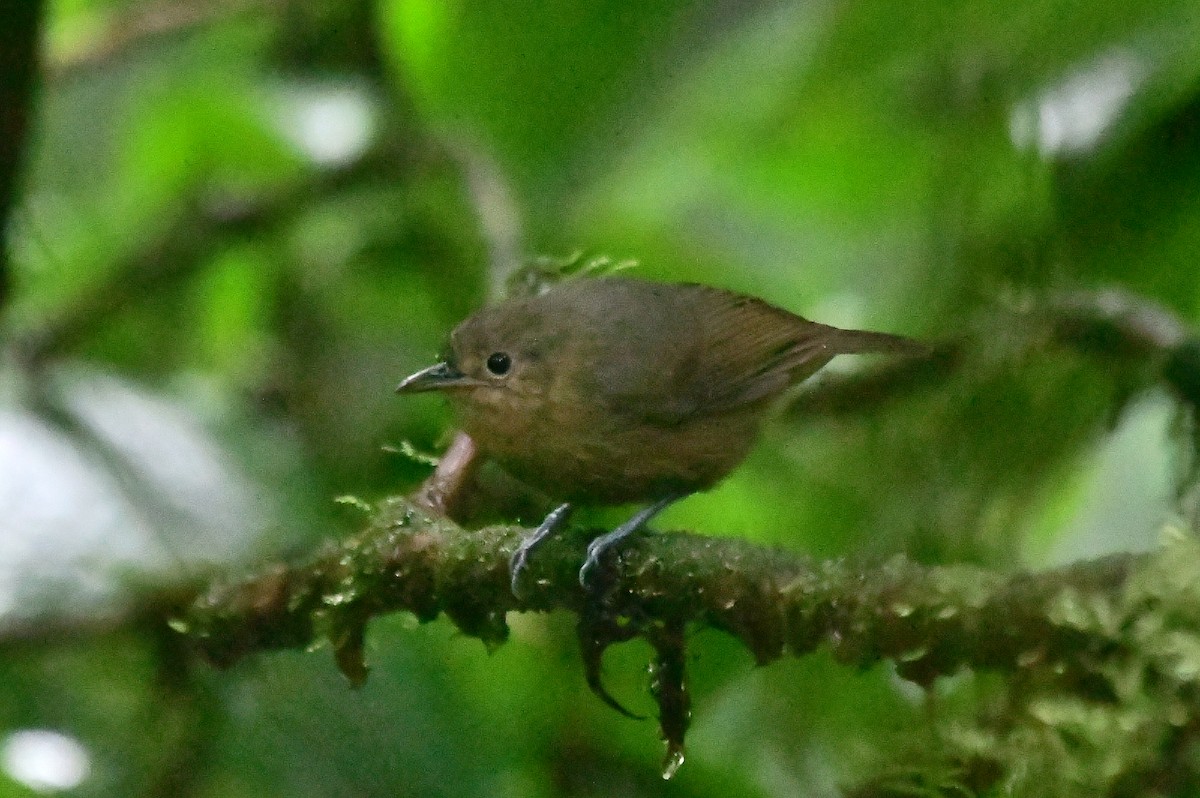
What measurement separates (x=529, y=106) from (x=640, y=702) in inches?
39.3

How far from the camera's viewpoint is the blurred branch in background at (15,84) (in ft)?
6.39

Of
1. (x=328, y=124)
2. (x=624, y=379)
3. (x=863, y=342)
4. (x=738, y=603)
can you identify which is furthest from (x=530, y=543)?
(x=328, y=124)

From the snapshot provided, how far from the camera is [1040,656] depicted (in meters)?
1.04

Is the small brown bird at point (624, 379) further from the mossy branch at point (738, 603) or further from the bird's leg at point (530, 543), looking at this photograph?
the mossy branch at point (738, 603)

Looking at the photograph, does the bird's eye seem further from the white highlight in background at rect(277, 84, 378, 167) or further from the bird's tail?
the white highlight in background at rect(277, 84, 378, 167)

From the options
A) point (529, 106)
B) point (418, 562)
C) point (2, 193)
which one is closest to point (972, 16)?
point (529, 106)

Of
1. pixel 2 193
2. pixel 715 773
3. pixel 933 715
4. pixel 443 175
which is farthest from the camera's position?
pixel 443 175

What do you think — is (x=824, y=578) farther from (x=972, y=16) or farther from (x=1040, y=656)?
(x=972, y=16)

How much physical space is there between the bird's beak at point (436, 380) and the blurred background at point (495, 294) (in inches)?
9.0

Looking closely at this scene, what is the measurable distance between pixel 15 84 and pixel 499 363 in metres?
0.94

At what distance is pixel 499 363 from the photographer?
5.18ft

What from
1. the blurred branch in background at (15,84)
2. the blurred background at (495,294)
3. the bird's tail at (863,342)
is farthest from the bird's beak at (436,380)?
the blurred branch in background at (15,84)

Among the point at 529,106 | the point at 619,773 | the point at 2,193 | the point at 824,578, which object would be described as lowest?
the point at 824,578

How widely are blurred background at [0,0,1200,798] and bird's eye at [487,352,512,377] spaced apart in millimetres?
292
